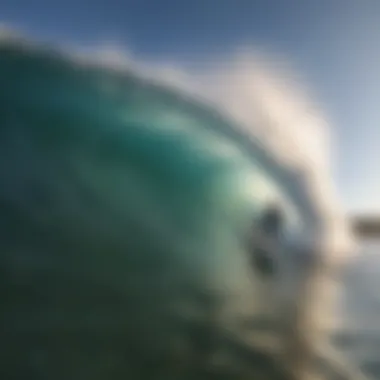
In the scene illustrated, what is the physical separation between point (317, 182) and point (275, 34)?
271 millimetres

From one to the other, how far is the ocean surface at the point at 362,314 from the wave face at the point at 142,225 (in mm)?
46

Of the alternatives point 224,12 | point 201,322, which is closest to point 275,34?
point 224,12

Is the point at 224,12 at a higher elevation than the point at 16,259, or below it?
higher

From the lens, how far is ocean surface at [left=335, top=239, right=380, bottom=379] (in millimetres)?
1069

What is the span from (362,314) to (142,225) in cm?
40

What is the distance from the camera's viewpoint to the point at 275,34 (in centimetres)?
112

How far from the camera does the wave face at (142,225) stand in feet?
3.46

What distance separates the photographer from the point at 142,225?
1093mm

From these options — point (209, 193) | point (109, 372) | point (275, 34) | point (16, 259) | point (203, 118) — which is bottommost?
point (109, 372)

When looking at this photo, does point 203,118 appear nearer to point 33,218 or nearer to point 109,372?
point 33,218

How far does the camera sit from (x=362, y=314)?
3.54 feet

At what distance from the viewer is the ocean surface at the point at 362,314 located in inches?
42.1

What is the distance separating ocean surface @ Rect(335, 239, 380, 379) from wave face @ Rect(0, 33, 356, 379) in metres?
0.05

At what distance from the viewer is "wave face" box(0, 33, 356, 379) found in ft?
3.46
